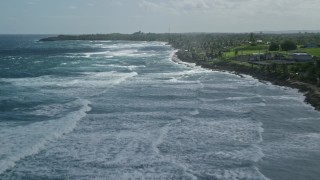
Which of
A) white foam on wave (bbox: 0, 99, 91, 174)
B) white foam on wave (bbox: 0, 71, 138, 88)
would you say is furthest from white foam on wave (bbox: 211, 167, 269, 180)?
white foam on wave (bbox: 0, 71, 138, 88)

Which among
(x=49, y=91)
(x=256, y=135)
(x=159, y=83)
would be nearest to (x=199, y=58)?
(x=159, y=83)

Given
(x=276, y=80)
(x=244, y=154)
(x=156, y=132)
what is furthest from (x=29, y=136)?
(x=276, y=80)

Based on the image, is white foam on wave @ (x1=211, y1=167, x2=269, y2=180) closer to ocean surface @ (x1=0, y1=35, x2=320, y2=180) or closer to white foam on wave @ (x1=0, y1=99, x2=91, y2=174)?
ocean surface @ (x1=0, y1=35, x2=320, y2=180)

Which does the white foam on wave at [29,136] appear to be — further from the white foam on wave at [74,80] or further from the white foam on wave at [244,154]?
the white foam on wave at [74,80]

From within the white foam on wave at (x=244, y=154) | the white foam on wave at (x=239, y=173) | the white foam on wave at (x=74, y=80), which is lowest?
the white foam on wave at (x=239, y=173)

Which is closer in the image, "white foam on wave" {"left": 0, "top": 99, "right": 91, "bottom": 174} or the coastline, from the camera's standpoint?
"white foam on wave" {"left": 0, "top": 99, "right": 91, "bottom": 174}

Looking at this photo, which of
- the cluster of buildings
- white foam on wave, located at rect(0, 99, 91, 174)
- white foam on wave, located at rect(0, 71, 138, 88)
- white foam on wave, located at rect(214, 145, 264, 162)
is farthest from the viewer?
the cluster of buildings

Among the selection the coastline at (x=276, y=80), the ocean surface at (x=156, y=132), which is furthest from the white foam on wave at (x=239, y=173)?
the coastline at (x=276, y=80)
